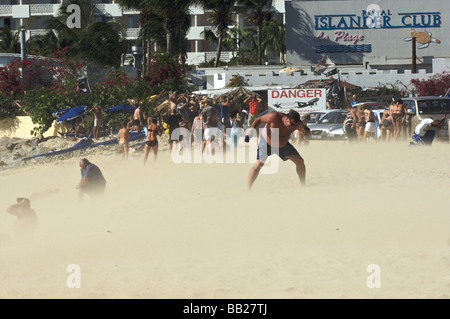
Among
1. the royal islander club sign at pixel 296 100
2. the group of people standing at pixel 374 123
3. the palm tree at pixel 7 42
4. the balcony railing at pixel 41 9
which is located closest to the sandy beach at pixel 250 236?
the group of people standing at pixel 374 123

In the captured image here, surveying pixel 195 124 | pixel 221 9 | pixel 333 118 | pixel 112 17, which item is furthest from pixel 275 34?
pixel 195 124

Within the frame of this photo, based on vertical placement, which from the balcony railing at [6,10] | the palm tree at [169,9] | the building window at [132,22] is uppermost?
the balcony railing at [6,10]

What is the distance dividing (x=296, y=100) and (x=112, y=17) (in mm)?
42431

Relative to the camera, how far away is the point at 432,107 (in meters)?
21.0

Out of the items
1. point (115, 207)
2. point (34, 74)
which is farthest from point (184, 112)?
point (34, 74)

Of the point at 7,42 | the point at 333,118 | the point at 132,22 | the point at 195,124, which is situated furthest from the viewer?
Result: the point at 132,22

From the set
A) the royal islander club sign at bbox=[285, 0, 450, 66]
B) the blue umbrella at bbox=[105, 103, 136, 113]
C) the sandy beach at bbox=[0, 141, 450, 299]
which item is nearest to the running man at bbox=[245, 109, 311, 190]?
the sandy beach at bbox=[0, 141, 450, 299]

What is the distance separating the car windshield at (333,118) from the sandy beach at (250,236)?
6.29m

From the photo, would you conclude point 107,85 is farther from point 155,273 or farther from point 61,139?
point 155,273

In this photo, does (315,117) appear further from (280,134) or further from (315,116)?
(280,134)

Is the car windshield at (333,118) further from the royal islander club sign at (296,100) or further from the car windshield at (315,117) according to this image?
the royal islander club sign at (296,100)

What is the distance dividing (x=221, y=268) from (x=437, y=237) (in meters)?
2.95

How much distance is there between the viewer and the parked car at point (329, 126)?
70.5ft
